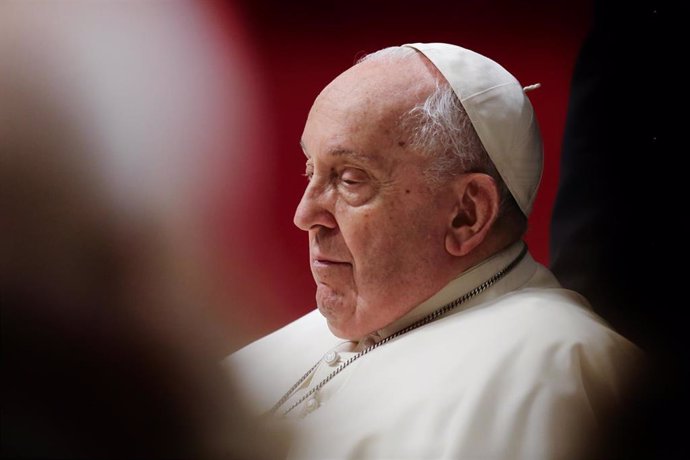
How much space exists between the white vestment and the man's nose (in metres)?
0.25

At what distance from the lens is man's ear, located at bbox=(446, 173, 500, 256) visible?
1836mm

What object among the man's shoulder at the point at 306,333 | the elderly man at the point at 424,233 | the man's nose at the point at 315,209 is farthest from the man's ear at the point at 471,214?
the man's shoulder at the point at 306,333

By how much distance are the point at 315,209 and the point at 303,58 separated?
306mm

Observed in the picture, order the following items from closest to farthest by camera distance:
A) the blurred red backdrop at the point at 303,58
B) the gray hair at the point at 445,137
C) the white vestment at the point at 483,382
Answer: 1. the blurred red backdrop at the point at 303,58
2. the white vestment at the point at 483,382
3. the gray hair at the point at 445,137

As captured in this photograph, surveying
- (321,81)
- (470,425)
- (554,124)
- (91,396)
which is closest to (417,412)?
(470,425)

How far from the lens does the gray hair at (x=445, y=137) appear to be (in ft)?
5.94

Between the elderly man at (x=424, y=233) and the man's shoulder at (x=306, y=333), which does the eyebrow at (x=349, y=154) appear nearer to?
the elderly man at (x=424, y=233)

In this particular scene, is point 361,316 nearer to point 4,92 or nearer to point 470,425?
point 470,425

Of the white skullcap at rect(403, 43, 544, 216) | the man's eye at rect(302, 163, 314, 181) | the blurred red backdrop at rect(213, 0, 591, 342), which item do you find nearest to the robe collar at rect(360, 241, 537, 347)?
the white skullcap at rect(403, 43, 544, 216)

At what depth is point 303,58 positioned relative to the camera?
1.71 m

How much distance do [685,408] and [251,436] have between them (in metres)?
1.02

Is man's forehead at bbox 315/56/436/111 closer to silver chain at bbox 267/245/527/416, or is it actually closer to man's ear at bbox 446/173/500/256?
man's ear at bbox 446/173/500/256

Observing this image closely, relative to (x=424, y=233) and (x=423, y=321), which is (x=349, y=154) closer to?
(x=424, y=233)

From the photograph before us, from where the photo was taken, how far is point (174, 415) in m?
0.71
